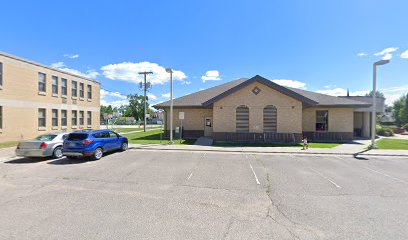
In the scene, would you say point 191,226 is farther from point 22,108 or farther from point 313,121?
point 22,108

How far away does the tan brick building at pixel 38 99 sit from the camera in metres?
16.7

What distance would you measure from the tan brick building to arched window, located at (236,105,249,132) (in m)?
19.9

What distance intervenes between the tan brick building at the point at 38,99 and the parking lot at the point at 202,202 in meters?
12.4

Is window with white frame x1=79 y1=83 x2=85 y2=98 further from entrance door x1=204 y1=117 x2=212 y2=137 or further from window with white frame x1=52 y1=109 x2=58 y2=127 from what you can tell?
entrance door x1=204 y1=117 x2=212 y2=137

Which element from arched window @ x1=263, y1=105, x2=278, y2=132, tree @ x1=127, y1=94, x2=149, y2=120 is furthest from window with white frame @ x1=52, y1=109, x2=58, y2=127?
tree @ x1=127, y1=94, x2=149, y2=120

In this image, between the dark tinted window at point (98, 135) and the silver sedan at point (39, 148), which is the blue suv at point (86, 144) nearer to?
the dark tinted window at point (98, 135)

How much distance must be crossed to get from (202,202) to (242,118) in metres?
13.1

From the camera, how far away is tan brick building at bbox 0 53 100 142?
16.7 m

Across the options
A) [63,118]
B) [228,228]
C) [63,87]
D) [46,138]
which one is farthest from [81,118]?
[228,228]

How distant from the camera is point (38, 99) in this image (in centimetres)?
1916

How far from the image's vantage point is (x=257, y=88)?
56.3ft

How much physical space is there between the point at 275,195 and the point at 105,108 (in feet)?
413

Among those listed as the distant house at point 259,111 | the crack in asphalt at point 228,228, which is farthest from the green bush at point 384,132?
the crack in asphalt at point 228,228

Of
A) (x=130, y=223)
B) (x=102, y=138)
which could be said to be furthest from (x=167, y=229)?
(x=102, y=138)
